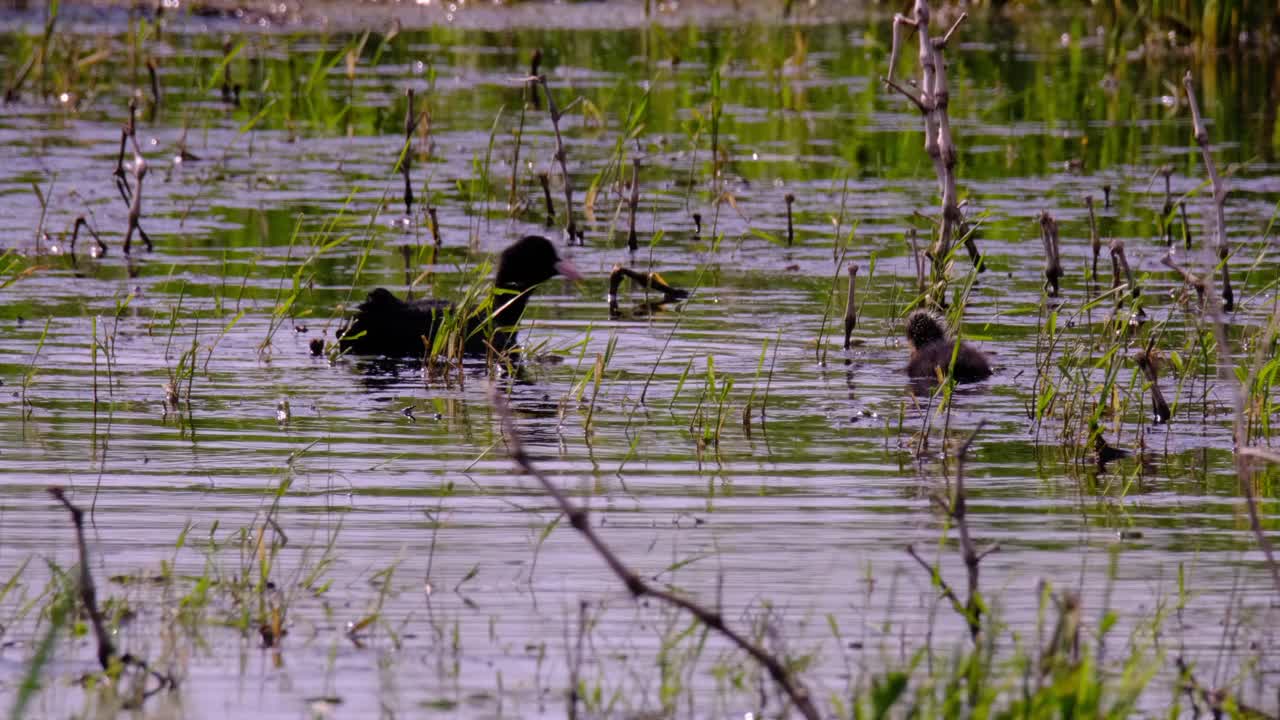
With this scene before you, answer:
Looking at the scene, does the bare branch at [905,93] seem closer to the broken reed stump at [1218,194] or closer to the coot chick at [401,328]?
the broken reed stump at [1218,194]

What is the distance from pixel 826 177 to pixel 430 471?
9.41 metres

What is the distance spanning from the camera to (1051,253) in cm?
1168

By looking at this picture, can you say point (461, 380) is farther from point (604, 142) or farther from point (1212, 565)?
point (604, 142)

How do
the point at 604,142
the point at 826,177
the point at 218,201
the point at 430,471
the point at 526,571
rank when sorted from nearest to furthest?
1. the point at 526,571
2. the point at 430,471
3. the point at 218,201
4. the point at 826,177
5. the point at 604,142

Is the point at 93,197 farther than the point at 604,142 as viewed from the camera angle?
No

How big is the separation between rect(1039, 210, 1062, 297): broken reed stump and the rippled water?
0.54ft

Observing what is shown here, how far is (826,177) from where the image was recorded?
1667 cm

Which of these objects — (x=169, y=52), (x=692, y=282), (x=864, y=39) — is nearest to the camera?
(x=692, y=282)

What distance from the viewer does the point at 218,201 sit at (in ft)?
49.5

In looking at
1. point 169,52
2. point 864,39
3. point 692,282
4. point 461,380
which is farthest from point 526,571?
point 864,39

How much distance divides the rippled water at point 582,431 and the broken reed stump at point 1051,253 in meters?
0.16

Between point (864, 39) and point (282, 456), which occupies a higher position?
point (864, 39)

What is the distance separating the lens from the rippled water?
5.62m

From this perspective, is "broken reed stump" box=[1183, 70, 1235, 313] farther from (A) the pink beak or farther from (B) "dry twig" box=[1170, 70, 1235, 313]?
(A) the pink beak
